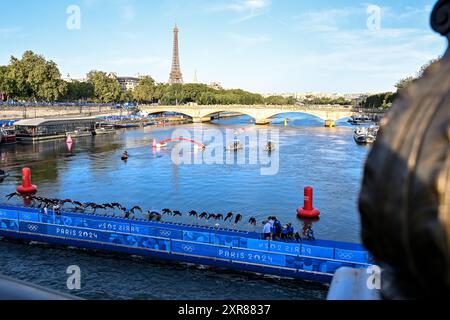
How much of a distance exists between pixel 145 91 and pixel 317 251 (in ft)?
372

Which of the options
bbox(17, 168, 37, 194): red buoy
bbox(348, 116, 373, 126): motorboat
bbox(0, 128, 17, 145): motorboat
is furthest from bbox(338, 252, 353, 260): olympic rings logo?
bbox(348, 116, 373, 126): motorboat

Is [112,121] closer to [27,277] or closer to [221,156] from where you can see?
[221,156]

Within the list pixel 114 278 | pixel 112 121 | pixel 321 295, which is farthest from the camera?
pixel 112 121

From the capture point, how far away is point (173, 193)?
94.8ft

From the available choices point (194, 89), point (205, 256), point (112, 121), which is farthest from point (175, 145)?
point (194, 89)

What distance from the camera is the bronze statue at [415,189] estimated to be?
1.56 meters

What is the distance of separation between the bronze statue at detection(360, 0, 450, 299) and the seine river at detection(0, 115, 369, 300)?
431 inches

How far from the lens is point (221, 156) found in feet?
149

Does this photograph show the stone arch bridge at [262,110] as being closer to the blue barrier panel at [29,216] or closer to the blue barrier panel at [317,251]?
the blue barrier panel at [29,216]

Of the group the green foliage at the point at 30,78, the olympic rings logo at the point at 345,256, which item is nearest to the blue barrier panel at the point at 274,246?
the olympic rings logo at the point at 345,256

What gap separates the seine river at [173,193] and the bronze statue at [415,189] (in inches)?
431

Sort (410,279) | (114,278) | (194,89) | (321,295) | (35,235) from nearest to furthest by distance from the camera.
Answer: (410,279), (321,295), (114,278), (35,235), (194,89)

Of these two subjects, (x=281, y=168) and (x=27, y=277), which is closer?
(x=27, y=277)

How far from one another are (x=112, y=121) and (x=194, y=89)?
164 feet
